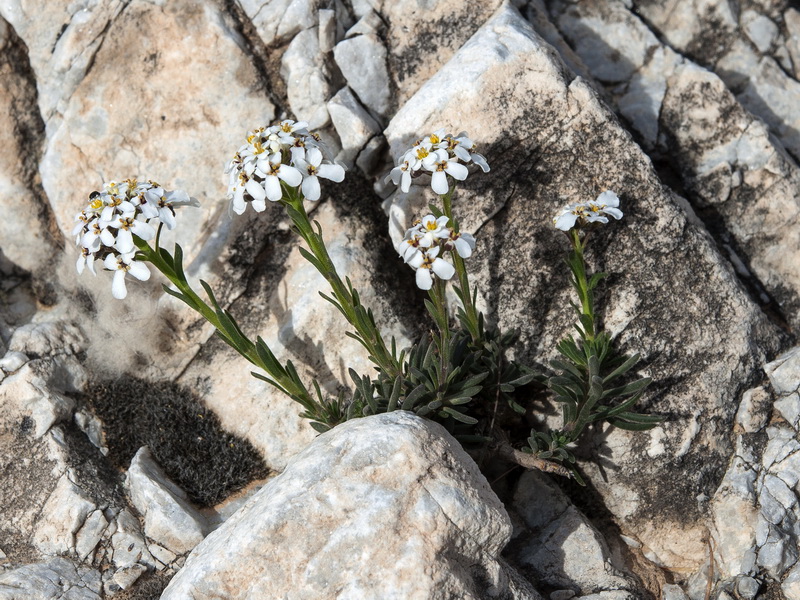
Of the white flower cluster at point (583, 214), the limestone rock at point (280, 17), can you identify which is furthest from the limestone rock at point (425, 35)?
the white flower cluster at point (583, 214)

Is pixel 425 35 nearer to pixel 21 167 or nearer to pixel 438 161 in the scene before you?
pixel 438 161

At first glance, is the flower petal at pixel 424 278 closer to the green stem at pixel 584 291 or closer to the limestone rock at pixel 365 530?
the limestone rock at pixel 365 530

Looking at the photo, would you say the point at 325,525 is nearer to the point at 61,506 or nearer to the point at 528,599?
the point at 528,599

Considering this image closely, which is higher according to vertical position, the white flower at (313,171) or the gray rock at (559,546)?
the white flower at (313,171)

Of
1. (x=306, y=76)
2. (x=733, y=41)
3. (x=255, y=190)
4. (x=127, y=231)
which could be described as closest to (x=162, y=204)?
(x=127, y=231)

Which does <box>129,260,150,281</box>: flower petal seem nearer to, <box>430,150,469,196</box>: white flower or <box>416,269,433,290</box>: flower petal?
<box>416,269,433,290</box>: flower petal

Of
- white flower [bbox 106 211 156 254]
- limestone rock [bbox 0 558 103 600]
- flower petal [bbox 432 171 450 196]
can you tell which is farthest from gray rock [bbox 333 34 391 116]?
limestone rock [bbox 0 558 103 600]
